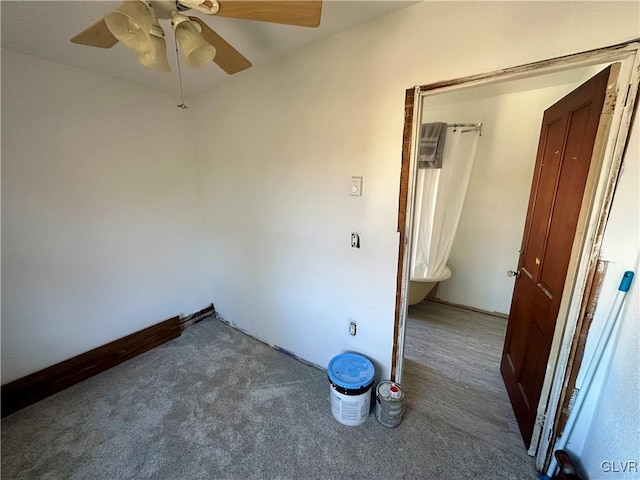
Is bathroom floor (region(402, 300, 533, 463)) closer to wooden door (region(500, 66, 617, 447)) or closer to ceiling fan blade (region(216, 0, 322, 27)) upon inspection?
wooden door (region(500, 66, 617, 447))

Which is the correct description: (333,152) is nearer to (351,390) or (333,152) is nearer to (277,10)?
(277,10)

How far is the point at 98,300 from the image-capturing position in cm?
204

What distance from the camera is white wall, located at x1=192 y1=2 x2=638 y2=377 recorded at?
3.55 ft

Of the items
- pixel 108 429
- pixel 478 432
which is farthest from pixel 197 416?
pixel 478 432

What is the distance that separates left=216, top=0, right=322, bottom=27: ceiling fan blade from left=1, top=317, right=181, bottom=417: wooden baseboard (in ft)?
8.37

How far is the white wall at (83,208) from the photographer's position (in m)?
1.64

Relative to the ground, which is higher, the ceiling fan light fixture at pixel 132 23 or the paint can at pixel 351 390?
the ceiling fan light fixture at pixel 132 23

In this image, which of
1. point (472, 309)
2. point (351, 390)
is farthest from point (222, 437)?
point (472, 309)

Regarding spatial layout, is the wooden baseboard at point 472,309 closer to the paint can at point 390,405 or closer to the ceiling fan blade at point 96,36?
the paint can at point 390,405

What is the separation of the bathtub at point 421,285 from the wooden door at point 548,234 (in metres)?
0.90

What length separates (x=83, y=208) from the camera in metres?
1.91

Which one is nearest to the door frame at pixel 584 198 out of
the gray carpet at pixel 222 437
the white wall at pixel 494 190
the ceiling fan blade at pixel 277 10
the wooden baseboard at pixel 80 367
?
the gray carpet at pixel 222 437

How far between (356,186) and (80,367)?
256 centimetres

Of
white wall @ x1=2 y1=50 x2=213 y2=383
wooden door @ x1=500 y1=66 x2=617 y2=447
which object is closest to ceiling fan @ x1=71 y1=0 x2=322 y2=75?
white wall @ x1=2 y1=50 x2=213 y2=383
